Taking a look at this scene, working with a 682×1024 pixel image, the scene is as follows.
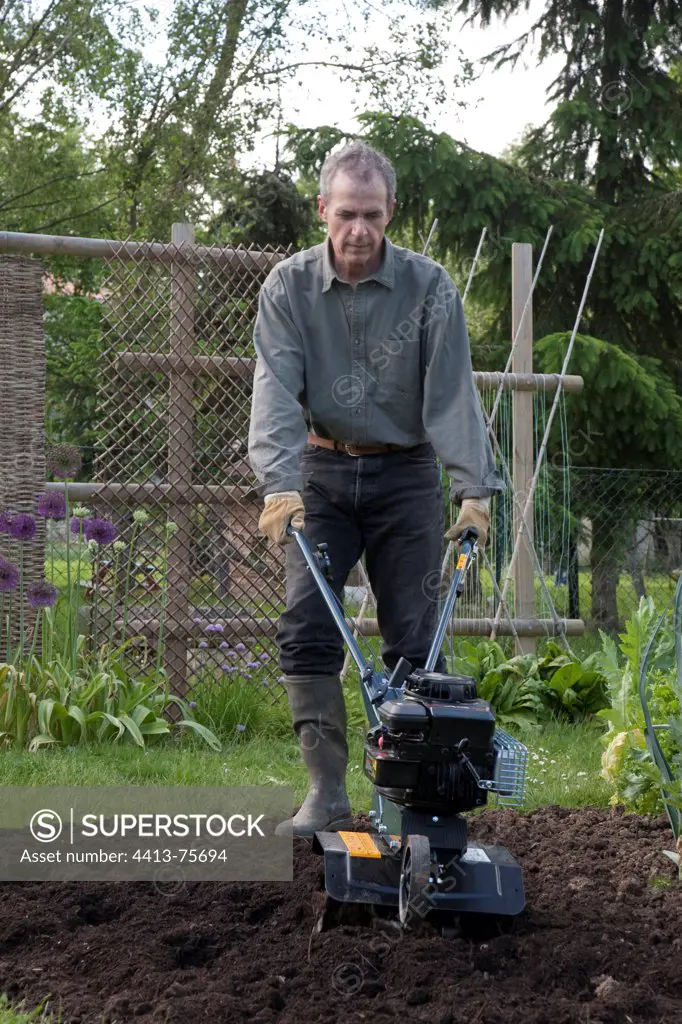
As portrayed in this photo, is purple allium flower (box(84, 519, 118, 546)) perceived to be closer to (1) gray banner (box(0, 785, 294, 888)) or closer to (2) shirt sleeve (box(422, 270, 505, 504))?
(1) gray banner (box(0, 785, 294, 888))

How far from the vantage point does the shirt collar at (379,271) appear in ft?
10.8

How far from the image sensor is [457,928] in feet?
8.59

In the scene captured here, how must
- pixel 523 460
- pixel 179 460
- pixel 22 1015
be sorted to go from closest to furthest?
pixel 22 1015 → pixel 179 460 → pixel 523 460

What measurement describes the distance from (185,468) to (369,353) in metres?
2.37

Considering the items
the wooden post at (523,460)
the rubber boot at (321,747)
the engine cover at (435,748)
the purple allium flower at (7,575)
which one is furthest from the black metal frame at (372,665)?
the wooden post at (523,460)

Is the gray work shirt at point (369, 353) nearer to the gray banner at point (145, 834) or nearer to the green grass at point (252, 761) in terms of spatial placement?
the gray banner at point (145, 834)

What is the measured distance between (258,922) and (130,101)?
1346 centimetres

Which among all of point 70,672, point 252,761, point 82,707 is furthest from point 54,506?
point 252,761

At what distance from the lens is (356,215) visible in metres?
3.12

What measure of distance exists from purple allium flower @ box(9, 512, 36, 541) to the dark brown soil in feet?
7.07

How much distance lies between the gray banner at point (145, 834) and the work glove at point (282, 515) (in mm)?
847

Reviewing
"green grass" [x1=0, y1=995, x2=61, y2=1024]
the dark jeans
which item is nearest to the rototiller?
the dark jeans

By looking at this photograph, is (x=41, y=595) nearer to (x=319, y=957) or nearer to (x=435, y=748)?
(x=319, y=957)

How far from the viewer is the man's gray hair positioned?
→ 3.07 m
